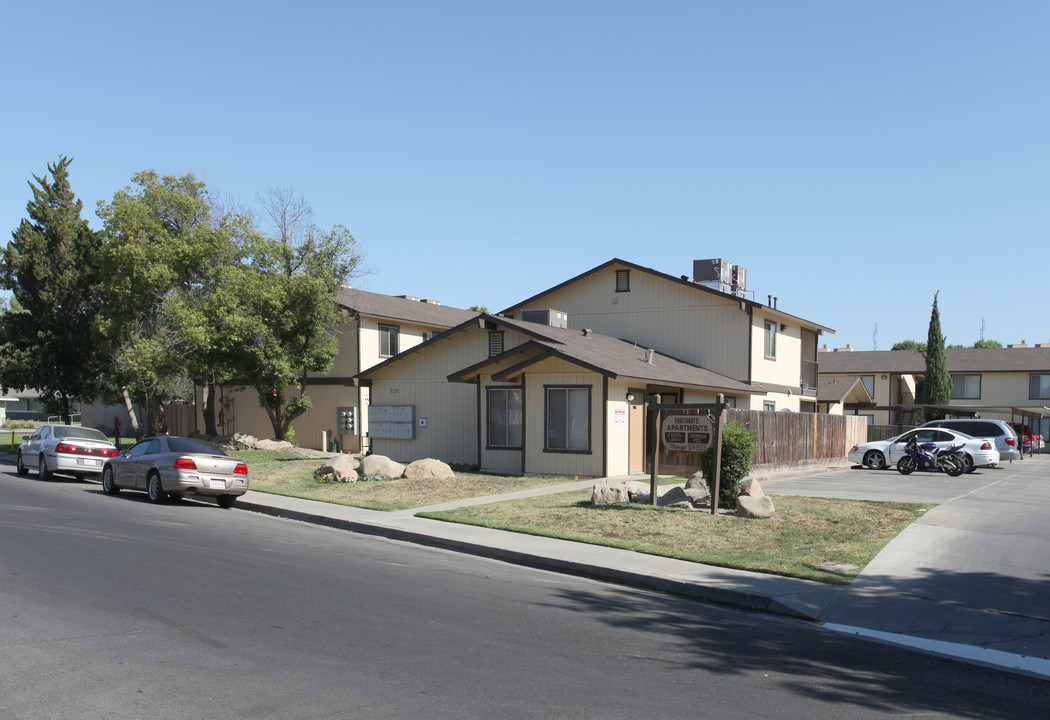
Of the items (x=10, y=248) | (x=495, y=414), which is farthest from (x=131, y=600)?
(x=10, y=248)

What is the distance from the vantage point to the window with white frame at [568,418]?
22281mm

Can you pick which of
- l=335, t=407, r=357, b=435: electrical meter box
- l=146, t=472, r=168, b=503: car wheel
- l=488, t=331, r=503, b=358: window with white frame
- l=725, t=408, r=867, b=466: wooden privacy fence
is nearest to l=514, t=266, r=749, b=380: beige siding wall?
l=725, t=408, r=867, b=466: wooden privacy fence

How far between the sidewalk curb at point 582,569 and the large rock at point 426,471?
573 cm

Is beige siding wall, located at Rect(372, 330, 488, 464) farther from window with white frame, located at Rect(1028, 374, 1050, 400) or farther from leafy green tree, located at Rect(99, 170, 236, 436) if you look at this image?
window with white frame, located at Rect(1028, 374, 1050, 400)

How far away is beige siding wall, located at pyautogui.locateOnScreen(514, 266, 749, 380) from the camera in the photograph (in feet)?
98.5

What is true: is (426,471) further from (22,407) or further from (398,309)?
(22,407)

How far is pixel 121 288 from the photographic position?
101 feet

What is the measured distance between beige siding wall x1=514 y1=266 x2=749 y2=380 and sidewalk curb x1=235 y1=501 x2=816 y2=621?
18613mm

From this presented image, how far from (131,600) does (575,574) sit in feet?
17.6

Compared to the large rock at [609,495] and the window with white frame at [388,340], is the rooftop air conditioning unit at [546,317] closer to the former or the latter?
the window with white frame at [388,340]

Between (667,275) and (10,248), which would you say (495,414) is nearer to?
(667,275)

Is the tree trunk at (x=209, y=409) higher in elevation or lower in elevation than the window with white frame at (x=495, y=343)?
lower

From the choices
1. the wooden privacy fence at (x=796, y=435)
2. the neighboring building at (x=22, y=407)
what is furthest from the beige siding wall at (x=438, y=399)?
the neighboring building at (x=22, y=407)

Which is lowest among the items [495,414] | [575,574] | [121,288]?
[575,574]
